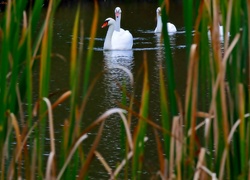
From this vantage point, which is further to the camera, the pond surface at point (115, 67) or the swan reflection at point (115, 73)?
the swan reflection at point (115, 73)

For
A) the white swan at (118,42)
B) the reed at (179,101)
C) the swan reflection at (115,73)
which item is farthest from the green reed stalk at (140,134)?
the white swan at (118,42)

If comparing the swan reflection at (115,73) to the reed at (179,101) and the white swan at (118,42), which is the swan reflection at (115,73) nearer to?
the white swan at (118,42)

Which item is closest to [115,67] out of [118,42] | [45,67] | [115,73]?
[45,67]

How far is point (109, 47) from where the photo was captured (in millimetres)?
12539

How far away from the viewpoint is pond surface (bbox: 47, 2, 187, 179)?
6035 mm

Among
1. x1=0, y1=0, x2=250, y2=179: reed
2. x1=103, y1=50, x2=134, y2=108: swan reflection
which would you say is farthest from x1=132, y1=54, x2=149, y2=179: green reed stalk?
x1=103, y1=50, x2=134, y2=108: swan reflection

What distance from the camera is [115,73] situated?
9.66 metres

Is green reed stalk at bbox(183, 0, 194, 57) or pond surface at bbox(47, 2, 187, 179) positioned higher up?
green reed stalk at bbox(183, 0, 194, 57)

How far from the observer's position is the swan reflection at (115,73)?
322 inches

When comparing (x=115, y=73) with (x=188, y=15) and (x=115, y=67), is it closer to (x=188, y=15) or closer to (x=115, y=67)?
(x=115, y=67)

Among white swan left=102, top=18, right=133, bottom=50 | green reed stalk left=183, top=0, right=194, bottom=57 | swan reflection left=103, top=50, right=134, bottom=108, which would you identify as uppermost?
green reed stalk left=183, top=0, right=194, bottom=57

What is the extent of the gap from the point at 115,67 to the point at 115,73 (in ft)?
22.6

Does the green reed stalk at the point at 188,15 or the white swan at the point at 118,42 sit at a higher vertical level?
the green reed stalk at the point at 188,15

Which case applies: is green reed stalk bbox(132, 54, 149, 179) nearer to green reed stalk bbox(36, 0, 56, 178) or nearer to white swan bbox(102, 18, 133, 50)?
green reed stalk bbox(36, 0, 56, 178)
